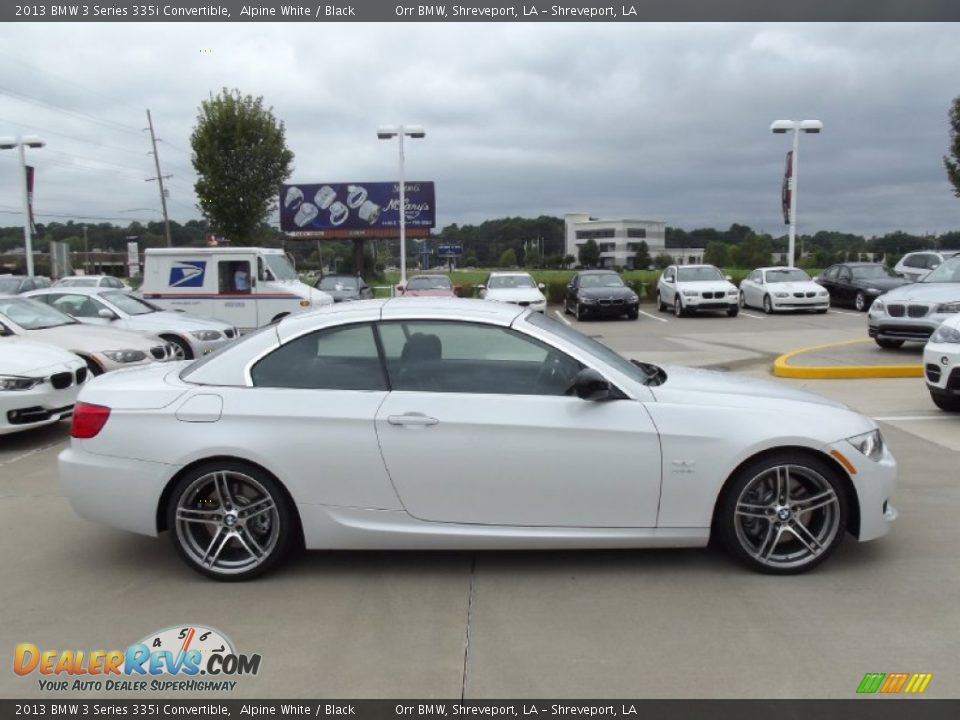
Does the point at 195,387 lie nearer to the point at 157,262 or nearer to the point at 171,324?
the point at 171,324

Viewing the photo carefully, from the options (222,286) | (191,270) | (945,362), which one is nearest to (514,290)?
(222,286)

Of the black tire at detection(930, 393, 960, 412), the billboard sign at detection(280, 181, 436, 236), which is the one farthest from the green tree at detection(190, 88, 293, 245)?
the black tire at detection(930, 393, 960, 412)

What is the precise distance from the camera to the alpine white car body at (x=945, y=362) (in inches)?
315

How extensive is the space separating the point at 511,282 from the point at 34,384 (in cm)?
1666

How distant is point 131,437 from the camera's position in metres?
4.31

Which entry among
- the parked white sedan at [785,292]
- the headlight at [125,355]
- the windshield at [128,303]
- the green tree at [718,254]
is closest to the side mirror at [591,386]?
the headlight at [125,355]

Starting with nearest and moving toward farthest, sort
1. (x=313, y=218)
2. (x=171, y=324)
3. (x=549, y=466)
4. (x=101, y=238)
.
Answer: (x=549, y=466)
(x=171, y=324)
(x=313, y=218)
(x=101, y=238)

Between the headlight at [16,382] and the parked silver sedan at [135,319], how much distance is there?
173 inches

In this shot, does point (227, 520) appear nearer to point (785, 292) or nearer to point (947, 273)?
point (947, 273)

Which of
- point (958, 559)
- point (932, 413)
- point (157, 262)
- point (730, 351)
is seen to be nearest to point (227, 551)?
point (958, 559)

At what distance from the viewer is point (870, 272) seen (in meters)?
26.2

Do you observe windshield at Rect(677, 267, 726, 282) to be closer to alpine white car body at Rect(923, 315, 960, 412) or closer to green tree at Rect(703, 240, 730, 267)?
alpine white car body at Rect(923, 315, 960, 412)

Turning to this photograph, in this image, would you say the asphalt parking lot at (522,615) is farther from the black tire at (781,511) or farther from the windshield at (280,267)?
the windshield at (280,267)

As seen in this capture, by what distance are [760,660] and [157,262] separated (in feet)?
58.8
